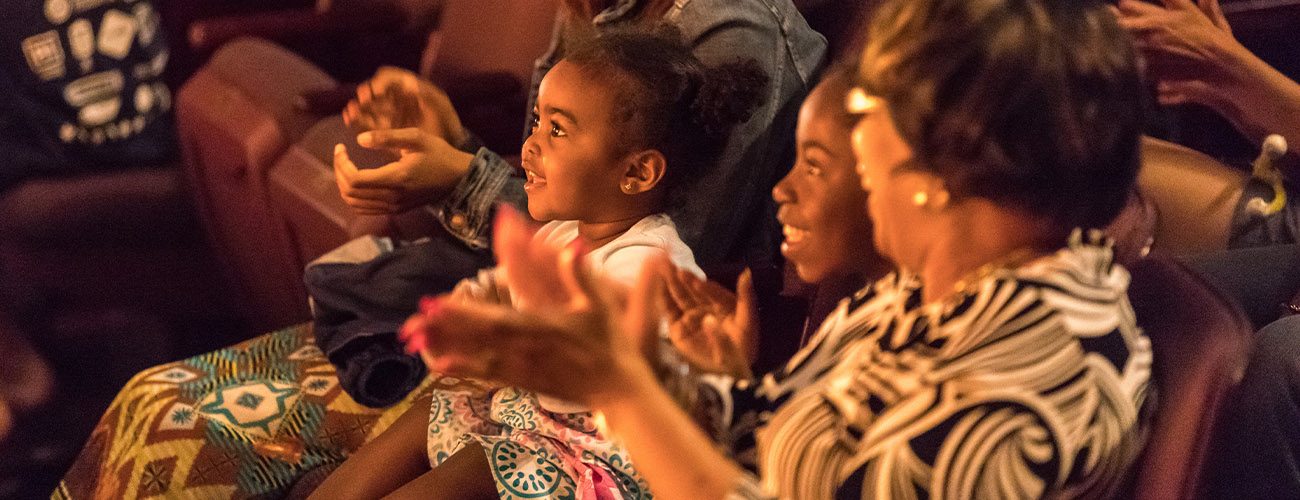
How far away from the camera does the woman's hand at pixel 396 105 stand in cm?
113

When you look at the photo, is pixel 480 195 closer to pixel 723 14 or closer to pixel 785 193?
pixel 723 14

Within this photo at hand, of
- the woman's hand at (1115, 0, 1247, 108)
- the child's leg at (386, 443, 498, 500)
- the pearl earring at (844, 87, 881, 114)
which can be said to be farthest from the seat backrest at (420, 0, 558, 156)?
the pearl earring at (844, 87, 881, 114)

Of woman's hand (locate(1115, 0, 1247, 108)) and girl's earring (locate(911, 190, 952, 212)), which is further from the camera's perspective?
woman's hand (locate(1115, 0, 1247, 108))

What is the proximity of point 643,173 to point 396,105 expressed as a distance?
0.89 feet

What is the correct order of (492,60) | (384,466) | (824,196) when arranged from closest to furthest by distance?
(824,196) → (384,466) → (492,60)

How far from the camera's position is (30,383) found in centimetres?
197

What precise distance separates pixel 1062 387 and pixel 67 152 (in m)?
1.96

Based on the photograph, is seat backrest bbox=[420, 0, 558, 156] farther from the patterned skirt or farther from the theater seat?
the patterned skirt

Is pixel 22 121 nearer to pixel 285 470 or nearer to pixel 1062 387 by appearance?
Result: pixel 285 470

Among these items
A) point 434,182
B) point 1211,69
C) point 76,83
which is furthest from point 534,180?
point 76,83

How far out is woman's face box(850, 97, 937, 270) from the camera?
2.15 ft

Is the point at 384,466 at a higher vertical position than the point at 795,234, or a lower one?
lower

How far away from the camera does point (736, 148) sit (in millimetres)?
1098

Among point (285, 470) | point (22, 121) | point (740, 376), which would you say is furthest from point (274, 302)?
point (740, 376)
